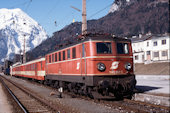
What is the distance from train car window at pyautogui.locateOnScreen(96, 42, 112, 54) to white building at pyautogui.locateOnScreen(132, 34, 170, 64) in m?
48.1

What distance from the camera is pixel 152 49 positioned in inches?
2522

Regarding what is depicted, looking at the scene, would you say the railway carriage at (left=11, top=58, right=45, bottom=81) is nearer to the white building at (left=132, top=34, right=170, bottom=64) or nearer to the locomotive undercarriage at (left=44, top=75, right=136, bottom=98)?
the locomotive undercarriage at (left=44, top=75, right=136, bottom=98)

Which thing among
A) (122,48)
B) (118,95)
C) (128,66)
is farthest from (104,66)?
(118,95)

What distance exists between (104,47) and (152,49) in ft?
177

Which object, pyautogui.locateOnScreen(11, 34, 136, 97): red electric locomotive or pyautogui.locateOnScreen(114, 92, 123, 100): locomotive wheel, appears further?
pyautogui.locateOnScreen(114, 92, 123, 100): locomotive wheel

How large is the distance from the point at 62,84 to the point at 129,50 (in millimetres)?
6272

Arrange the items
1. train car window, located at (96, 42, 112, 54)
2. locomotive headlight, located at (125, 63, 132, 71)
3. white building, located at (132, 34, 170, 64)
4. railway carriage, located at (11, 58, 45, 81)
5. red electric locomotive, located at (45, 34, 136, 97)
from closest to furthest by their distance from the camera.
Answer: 1. red electric locomotive, located at (45, 34, 136, 97)
2. train car window, located at (96, 42, 112, 54)
3. locomotive headlight, located at (125, 63, 132, 71)
4. railway carriage, located at (11, 58, 45, 81)
5. white building, located at (132, 34, 170, 64)

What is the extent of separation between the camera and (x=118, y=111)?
32.8 ft

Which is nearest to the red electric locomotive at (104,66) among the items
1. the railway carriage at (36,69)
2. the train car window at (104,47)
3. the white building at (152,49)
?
the train car window at (104,47)

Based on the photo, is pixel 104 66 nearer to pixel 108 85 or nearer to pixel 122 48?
pixel 108 85

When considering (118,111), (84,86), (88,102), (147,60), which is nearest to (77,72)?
(84,86)

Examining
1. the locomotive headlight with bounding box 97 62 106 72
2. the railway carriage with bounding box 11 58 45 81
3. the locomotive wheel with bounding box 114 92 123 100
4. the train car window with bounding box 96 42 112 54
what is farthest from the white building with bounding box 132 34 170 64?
the locomotive headlight with bounding box 97 62 106 72

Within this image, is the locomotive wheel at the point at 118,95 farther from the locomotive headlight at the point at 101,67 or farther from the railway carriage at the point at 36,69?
the railway carriage at the point at 36,69

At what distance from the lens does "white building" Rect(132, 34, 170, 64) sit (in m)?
59.0
